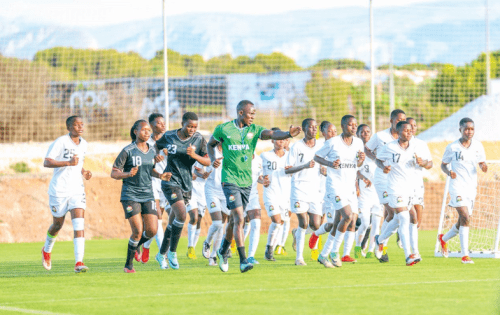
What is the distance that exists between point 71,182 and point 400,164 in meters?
5.01

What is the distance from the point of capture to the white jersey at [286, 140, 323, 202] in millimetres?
13750

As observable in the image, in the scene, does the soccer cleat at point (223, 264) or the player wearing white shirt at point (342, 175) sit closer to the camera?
the soccer cleat at point (223, 264)

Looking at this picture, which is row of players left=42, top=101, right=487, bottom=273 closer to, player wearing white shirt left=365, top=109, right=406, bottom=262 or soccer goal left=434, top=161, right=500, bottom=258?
player wearing white shirt left=365, top=109, right=406, bottom=262

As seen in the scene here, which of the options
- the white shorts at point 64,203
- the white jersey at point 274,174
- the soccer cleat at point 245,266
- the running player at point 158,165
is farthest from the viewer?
the white jersey at point 274,174

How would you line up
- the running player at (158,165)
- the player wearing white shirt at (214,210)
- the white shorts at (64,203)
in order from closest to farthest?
the white shorts at (64,203) < the running player at (158,165) < the player wearing white shirt at (214,210)

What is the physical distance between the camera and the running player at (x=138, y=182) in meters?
11.7

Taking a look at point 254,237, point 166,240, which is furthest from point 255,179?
point 166,240

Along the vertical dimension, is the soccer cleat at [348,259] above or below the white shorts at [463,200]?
below

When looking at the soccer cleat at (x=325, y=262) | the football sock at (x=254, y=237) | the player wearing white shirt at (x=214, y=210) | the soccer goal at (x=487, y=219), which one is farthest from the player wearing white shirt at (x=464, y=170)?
the player wearing white shirt at (x=214, y=210)

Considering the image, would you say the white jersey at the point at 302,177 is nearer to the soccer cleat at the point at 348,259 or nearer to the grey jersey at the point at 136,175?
the soccer cleat at the point at 348,259

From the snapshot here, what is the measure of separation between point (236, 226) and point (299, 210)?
2.40 meters

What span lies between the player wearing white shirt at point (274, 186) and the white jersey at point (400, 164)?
2022 millimetres

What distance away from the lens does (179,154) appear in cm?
1201

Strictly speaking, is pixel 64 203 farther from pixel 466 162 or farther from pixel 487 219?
pixel 487 219
